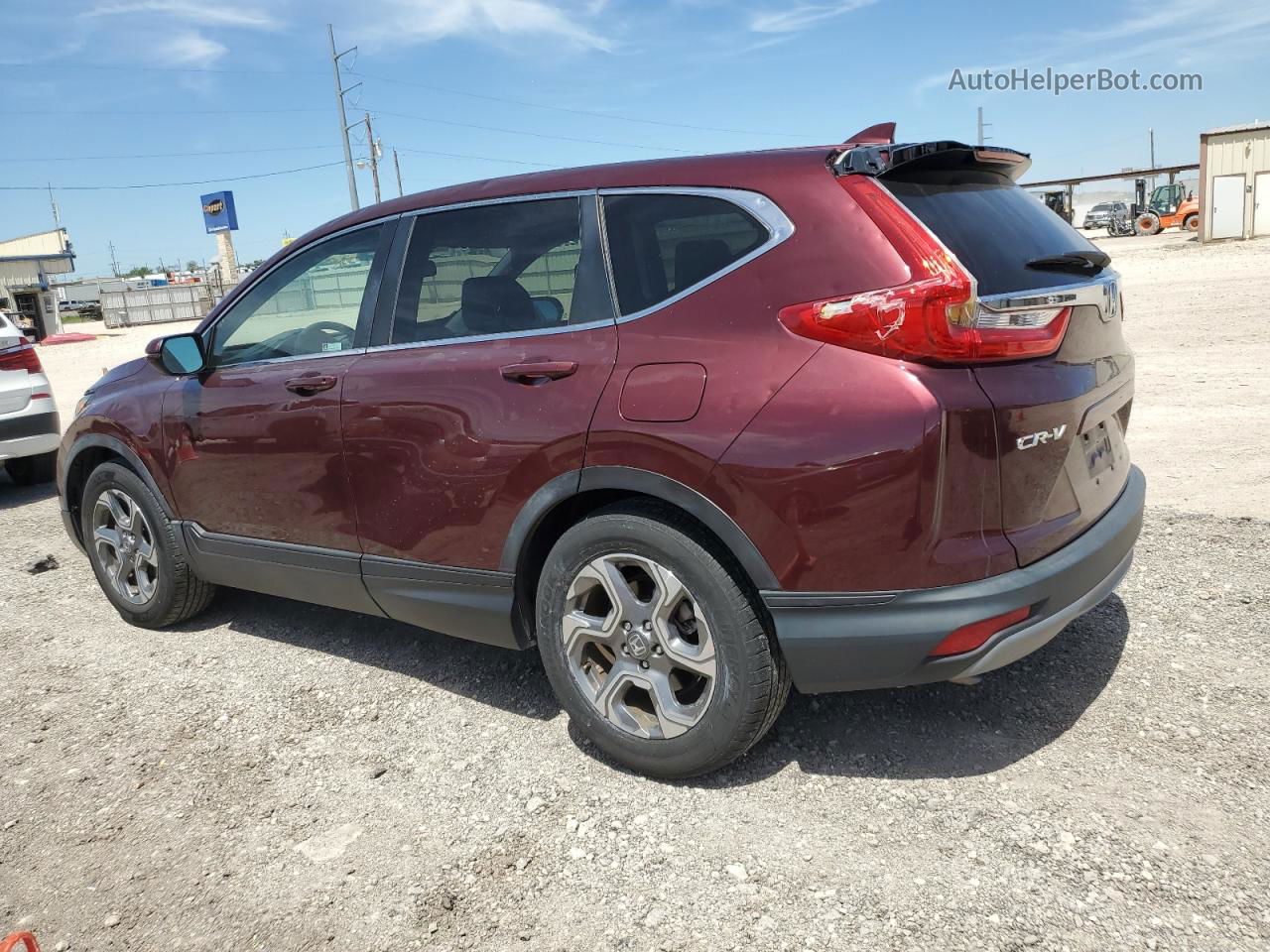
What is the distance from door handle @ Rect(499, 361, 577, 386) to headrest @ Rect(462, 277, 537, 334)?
0.17 m

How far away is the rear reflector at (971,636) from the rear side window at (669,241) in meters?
1.19

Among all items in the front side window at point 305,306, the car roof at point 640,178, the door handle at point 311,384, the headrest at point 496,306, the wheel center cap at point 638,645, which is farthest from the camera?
the front side window at point 305,306

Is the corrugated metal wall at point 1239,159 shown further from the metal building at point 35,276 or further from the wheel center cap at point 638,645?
the metal building at point 35,276

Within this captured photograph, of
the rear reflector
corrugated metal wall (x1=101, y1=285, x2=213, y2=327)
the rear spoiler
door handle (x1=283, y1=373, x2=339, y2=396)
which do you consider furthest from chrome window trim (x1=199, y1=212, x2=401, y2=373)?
corrugated metal wall (x1=101, y1=285, x2=213, y2=327)

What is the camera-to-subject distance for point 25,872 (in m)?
2.87

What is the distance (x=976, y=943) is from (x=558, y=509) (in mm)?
1667

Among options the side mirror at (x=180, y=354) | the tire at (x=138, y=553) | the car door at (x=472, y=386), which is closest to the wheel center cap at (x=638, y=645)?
the car door at (x=472, y=386)

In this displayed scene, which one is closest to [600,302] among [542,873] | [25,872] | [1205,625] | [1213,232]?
[542,873]

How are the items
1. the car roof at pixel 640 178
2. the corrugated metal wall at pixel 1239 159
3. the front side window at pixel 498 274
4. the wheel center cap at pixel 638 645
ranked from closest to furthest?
the car roof at pixel 640 178 < the wheel center cap at pixel 638 645 < the front side window at pixel 498 274 < the corrugated metal wall at pixel 1239 159

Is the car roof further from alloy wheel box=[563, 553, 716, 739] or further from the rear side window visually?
alloy wheel box=[563, 553, 716, 739]

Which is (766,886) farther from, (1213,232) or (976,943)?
(1213,232)

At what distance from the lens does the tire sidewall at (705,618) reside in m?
2.77

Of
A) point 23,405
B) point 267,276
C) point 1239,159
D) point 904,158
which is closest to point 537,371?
point 904,158

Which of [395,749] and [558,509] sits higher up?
[558,509]
